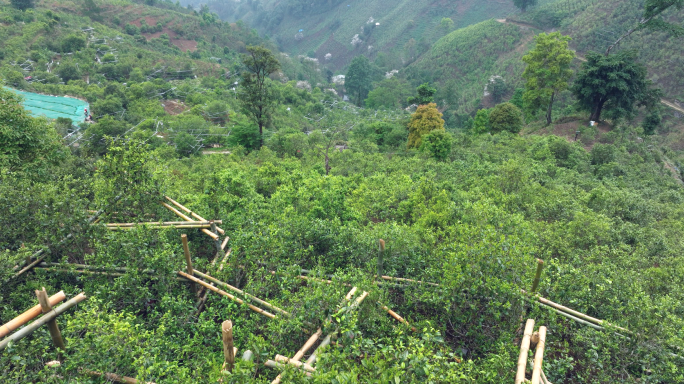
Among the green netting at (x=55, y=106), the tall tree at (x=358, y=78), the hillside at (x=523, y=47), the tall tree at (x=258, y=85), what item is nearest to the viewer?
the tall tree at (x=258, y=85)

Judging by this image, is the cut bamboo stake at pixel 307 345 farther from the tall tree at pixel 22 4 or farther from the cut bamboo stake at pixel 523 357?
the tall tree at pixel 22 4

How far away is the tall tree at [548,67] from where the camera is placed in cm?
2309

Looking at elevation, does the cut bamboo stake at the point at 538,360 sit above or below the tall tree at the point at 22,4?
below

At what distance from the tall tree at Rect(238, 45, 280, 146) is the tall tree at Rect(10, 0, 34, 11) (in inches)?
1554

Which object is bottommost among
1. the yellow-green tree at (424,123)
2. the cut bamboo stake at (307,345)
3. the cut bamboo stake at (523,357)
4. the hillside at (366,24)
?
the yellow-green tree at (424,123)

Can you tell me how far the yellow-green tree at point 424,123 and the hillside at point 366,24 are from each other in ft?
170

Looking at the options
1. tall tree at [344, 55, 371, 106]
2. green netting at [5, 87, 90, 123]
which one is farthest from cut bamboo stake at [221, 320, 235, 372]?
tall tree at [344, 55, 371, 106]

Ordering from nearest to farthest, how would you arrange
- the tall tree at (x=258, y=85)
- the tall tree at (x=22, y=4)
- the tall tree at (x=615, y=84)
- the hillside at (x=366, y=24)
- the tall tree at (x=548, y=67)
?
1. the tall tree at (x=258, y=85)
2. the tall tree at (x=615, y=84)
3. the tall tree at (x=548, y=67)
4. the tall tree at (x=22, y=4)
5. the hillside at (x=366, y=24)

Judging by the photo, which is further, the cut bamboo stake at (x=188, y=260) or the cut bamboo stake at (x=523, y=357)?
the cut bamboo stake at (x=188, y=260)

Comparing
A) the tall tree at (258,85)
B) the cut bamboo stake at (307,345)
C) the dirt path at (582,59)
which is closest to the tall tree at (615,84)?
the dirt path at (582,59)

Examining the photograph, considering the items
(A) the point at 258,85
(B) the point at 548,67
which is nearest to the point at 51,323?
(A) the point at 258,85

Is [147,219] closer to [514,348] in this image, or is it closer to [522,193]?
[514,348]

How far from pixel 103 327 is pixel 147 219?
3.09 meters

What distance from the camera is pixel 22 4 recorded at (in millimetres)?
40219
